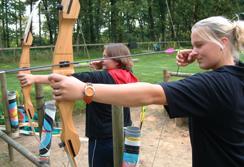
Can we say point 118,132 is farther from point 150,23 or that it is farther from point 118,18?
point 150,23

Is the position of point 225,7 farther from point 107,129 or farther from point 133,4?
point 107,129

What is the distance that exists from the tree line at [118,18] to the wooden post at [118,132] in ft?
68.0

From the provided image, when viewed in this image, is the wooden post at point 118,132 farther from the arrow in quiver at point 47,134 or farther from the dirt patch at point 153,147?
the dirt patch at point 153,147

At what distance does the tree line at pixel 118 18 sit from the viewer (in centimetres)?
2353

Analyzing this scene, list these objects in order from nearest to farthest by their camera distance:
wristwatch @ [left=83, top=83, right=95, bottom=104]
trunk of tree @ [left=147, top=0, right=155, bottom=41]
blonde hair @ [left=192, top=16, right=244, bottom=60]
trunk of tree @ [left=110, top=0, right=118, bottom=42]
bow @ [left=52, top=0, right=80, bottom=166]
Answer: wristwatch @ [left=83, top=83, right=95, bottom=104] → blonde hair @ [left=192, top=16, right=244, bottom=60] → bow @ [left=52, top=0, right=80, bottom=166] → trunk of tree @ [left=110, top=0, right=118, bottom=42] → trunk of tree @ [left=147, top=0, right=155, bottom=41]

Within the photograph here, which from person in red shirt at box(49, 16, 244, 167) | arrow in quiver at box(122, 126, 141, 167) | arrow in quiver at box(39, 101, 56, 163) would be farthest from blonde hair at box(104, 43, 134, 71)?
person in red shirt at box(49, 16, 244, 167)

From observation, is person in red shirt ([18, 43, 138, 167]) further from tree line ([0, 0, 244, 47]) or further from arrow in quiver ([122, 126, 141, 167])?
tree line ([0, 0, 244, 47])

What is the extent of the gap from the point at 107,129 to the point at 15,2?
82.2 ft

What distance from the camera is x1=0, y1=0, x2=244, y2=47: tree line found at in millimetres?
23531

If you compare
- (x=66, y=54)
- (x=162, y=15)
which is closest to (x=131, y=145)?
(x=66, y=54)

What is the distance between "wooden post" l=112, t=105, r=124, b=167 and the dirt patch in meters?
1.90

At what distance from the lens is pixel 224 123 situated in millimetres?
1085

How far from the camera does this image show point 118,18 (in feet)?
81.8

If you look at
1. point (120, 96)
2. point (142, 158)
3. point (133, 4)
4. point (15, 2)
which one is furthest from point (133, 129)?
point (15, 2)
